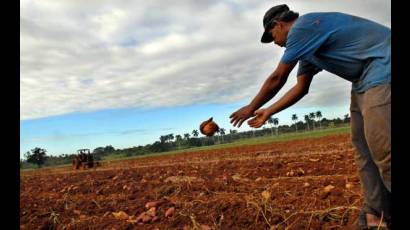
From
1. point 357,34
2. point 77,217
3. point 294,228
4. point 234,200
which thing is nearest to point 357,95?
point 357,34

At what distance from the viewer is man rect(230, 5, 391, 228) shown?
3248 mm

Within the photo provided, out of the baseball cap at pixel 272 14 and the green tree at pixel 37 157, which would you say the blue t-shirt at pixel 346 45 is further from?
the green tree at pixel 37 157

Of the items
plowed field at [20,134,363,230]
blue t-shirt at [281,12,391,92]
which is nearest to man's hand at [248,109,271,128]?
blue t-shirt at [281,12,391,92]

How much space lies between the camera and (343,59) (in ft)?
11.2

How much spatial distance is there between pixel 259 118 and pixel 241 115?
0.51 ft

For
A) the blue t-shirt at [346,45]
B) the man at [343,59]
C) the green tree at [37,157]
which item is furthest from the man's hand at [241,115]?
the green tree at [37,157]

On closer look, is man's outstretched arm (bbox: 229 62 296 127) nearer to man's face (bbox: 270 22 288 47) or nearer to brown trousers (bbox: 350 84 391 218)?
man's face (bbox: 270 22 288 47)

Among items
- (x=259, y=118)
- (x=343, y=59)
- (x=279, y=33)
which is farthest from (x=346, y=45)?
(x=259, y=118)

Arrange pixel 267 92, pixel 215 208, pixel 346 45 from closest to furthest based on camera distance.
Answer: pixel 346 45 → pixel 267 92 → pixel 215 208

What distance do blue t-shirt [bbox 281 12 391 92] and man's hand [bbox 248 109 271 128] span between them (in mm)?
518

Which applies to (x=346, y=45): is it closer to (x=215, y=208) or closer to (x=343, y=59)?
(x=343, y=59)

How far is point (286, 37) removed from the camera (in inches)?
141
